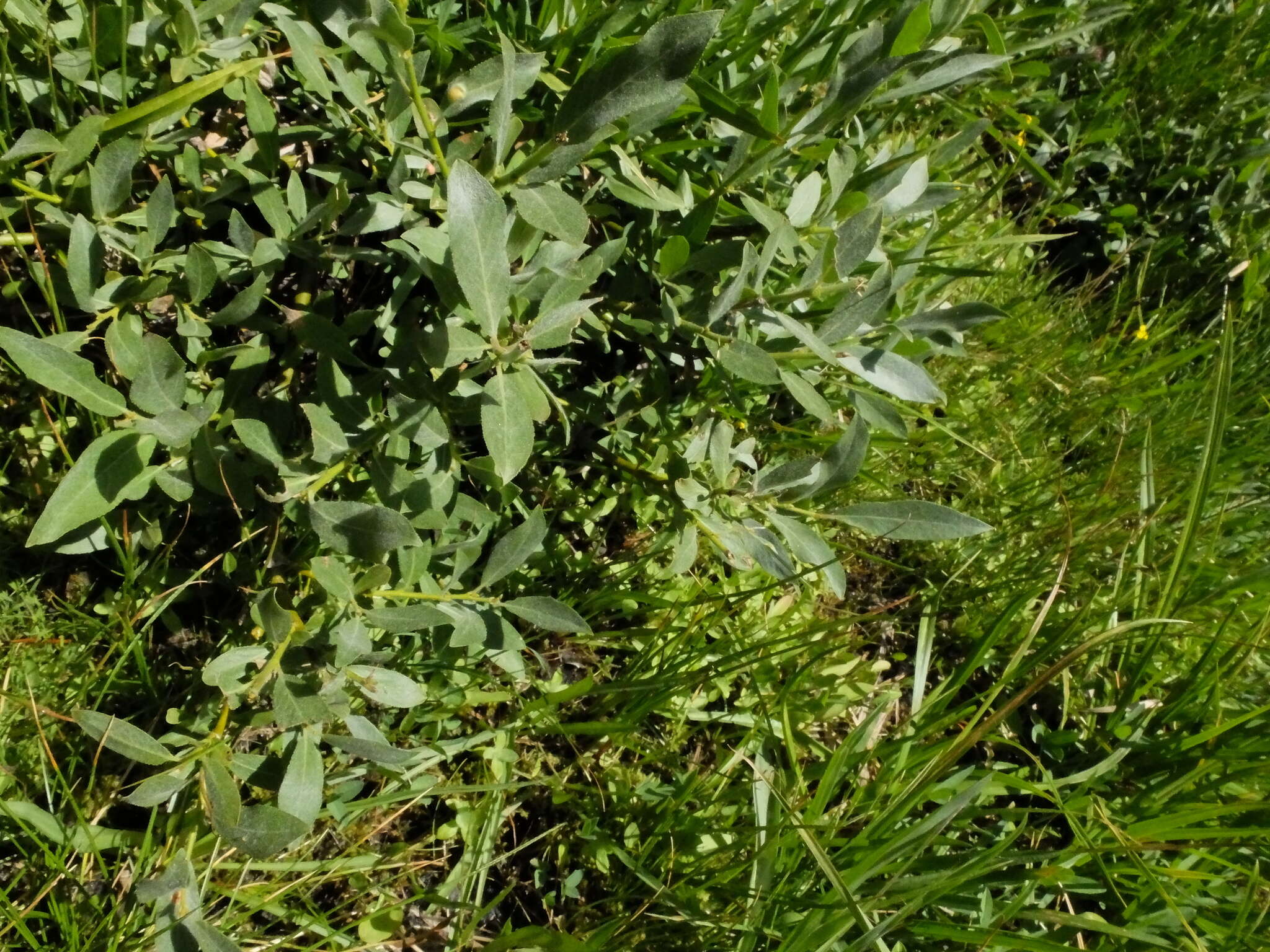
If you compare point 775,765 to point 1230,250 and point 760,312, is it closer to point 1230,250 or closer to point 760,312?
point 760,312

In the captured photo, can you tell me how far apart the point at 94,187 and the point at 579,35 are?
0.73 m

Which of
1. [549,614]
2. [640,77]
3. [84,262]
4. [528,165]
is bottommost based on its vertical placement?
[549,614]

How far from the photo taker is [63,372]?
1210 mm

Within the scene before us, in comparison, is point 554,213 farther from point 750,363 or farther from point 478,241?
point 750,363

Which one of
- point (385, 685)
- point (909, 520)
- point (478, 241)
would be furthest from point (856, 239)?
point (385, 685)

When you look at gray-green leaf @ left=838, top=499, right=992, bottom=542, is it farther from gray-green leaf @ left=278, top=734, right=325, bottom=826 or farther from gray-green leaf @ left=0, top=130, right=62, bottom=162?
gray-green leaf @ left=0, top=130, right=62, bottom=162

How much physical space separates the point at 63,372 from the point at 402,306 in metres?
0.44

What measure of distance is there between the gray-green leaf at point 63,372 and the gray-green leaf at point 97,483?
0.05 m

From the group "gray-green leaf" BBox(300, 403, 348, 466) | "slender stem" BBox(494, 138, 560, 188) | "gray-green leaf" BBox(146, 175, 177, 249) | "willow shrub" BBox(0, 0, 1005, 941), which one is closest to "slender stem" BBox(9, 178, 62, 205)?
"willow shrub" BBox(0, 0, 1005, 941)

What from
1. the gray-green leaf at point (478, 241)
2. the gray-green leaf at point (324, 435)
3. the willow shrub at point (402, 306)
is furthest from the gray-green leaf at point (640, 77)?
the gray-green leaf at point (324, 435)

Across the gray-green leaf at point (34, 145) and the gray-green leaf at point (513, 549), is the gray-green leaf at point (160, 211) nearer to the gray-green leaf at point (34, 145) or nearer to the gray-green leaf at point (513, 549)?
the gray-green leaf at point (34, 145)

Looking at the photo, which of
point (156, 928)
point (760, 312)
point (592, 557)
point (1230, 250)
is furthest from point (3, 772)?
point (1230, 250)

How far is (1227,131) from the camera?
295 cm

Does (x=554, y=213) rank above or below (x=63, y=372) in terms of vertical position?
above
